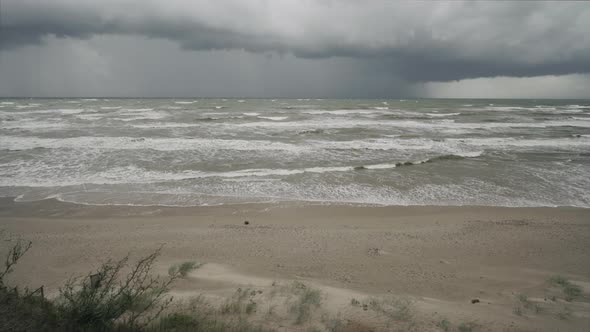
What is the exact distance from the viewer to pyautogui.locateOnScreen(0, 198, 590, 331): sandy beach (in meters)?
4.55

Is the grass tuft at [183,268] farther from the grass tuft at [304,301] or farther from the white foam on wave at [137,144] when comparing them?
the white foam on wave at [137,144]

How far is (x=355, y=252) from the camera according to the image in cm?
647

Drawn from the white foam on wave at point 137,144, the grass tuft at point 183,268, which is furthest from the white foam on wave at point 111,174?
the grass tuft at point 183,268

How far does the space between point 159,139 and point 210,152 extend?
6.25m

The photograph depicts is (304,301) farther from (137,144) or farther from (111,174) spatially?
(137,144)

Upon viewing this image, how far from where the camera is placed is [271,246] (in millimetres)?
6719

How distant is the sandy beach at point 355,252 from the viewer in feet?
14.9

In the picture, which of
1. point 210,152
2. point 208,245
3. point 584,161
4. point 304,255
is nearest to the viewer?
point 304,255

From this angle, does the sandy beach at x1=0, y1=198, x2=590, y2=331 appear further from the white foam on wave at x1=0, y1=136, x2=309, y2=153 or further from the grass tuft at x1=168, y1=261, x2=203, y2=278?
the white foam on wave at x1=0, y1=136, x2=309, y2=153

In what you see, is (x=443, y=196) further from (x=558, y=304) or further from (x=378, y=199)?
(x=558, y=304)

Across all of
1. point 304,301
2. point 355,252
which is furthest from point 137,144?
point 304,301

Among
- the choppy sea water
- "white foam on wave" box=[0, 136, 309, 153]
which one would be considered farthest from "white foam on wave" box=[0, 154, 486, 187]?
"white foam on wave" box=[0, 136, 309, 153]

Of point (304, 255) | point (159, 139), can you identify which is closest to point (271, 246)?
point (304, 255)

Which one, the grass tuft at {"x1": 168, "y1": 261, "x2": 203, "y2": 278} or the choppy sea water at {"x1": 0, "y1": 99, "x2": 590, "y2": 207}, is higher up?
the choppy sea water at {"x1": 0, "y1": 99, "x2": 590, "y2": 207}
